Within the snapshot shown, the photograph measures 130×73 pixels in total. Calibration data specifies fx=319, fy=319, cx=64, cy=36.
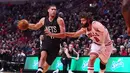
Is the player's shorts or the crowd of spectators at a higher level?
the crowd of spectators

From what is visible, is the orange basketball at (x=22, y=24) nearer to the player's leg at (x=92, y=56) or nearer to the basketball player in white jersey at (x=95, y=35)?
the basketball player in white jersey at (x=95, y=35)

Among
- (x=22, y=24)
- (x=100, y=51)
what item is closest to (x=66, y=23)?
(x=100, y=51)

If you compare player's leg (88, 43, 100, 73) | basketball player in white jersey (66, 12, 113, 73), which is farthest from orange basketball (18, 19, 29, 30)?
player's leg (88, 43, 100, 73)

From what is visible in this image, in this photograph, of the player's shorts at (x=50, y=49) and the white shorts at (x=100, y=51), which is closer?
the player's shorts at (x=50, y=49)

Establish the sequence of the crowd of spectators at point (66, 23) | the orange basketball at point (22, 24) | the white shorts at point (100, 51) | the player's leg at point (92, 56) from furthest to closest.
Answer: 1. the crowd of spectators at point (66, 23)
2. the white shorts at point (100, 51)
3. the player's leg at point (92, 56)
4. the orange basketball at point (22, 24)

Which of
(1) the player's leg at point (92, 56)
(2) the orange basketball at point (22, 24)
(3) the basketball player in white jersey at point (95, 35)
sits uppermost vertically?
(2) the orange basketball at point (22, 24)

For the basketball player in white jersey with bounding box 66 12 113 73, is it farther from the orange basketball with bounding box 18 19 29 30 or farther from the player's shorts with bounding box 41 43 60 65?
the orange basketball with bounding box 18 19 29 30

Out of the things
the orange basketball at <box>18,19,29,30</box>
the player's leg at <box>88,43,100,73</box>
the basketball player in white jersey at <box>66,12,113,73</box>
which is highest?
the orange basketball at <box>18,19,29,30</box>

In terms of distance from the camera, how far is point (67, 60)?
1400 cm

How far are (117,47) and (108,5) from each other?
33.2 feet

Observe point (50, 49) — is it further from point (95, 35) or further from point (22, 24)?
point (95, 35)

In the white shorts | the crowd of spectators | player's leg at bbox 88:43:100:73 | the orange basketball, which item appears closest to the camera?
the orange basketball

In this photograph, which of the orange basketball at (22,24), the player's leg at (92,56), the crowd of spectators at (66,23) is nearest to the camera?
the orange basketball at (22,24)

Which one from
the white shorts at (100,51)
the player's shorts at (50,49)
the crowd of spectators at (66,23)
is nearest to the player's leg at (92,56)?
the white shorts at (100,51)
